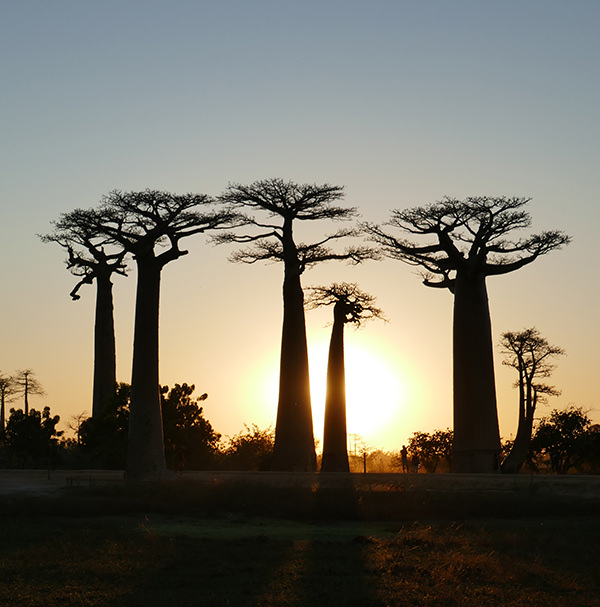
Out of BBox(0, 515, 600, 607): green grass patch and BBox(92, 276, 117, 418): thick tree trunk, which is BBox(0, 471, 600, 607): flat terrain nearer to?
BBox(0, 515, 600, 607): green grass patch

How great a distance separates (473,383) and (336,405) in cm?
601

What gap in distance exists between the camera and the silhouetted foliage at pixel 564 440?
46094mm

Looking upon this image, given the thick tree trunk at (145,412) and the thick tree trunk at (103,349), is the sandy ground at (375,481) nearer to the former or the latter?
the thick tree trunk at (145,412)

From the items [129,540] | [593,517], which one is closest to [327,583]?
[129,540]

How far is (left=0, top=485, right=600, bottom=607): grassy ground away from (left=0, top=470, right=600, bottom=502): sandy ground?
49.2 inches

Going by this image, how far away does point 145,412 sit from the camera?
30531 mm

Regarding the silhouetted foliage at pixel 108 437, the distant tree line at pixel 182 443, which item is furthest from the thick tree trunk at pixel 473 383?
the silhouetted foliage at pixel 108 437

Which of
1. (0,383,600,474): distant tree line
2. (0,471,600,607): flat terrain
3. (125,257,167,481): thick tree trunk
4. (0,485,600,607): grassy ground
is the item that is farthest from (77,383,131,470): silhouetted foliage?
(0,485,600,607): grassy ground

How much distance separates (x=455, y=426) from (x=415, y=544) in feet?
52.8

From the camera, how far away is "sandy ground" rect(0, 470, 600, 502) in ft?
79.0

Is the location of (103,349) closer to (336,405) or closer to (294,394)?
(294,394)

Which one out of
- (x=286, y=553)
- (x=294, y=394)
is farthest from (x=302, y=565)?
(x=294, y=394)

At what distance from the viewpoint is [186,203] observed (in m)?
33.2

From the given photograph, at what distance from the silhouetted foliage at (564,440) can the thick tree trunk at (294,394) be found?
1585 centimetres
